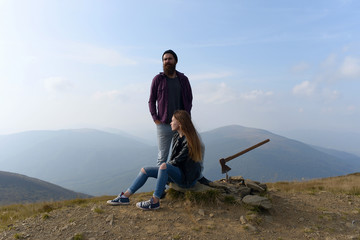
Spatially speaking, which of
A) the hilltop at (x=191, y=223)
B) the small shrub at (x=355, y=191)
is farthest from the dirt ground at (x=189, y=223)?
the small shrub at (x=355, y=191)

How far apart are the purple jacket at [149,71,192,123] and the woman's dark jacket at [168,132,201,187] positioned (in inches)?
40.2

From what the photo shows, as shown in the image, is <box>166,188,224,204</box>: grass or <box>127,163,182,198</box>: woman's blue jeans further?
<box>166,188,224,204</box>: grass

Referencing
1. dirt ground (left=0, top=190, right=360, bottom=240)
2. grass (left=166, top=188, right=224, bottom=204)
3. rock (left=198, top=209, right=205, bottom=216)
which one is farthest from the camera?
grass (left=166, top=188, right=224, bottom=204)

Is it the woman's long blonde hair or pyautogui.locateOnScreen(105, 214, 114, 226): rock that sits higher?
Answer: the woman's long blonde hair

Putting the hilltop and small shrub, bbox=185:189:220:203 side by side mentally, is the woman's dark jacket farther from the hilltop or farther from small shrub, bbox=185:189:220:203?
the hilltop

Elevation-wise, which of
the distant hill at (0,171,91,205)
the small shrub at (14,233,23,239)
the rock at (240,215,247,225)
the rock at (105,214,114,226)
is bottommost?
the distant hill at (0,171,91,205)

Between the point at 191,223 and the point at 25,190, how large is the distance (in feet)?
368

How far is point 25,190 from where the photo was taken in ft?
306

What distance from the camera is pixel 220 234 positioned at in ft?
15.3

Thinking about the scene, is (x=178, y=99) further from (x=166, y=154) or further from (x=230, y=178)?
(x=230, y=178)

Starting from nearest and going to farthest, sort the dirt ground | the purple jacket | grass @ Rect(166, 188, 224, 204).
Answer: the dirt ground
grass @ Rect(166, 188, 224, 204)
the purple jacket

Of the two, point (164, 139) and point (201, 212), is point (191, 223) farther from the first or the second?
point (164, 139)

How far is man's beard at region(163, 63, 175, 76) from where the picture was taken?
6.17 metres

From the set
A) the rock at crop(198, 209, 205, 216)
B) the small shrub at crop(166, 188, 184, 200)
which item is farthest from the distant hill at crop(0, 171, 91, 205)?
the rock at crop(198, 209, 205, 216)
